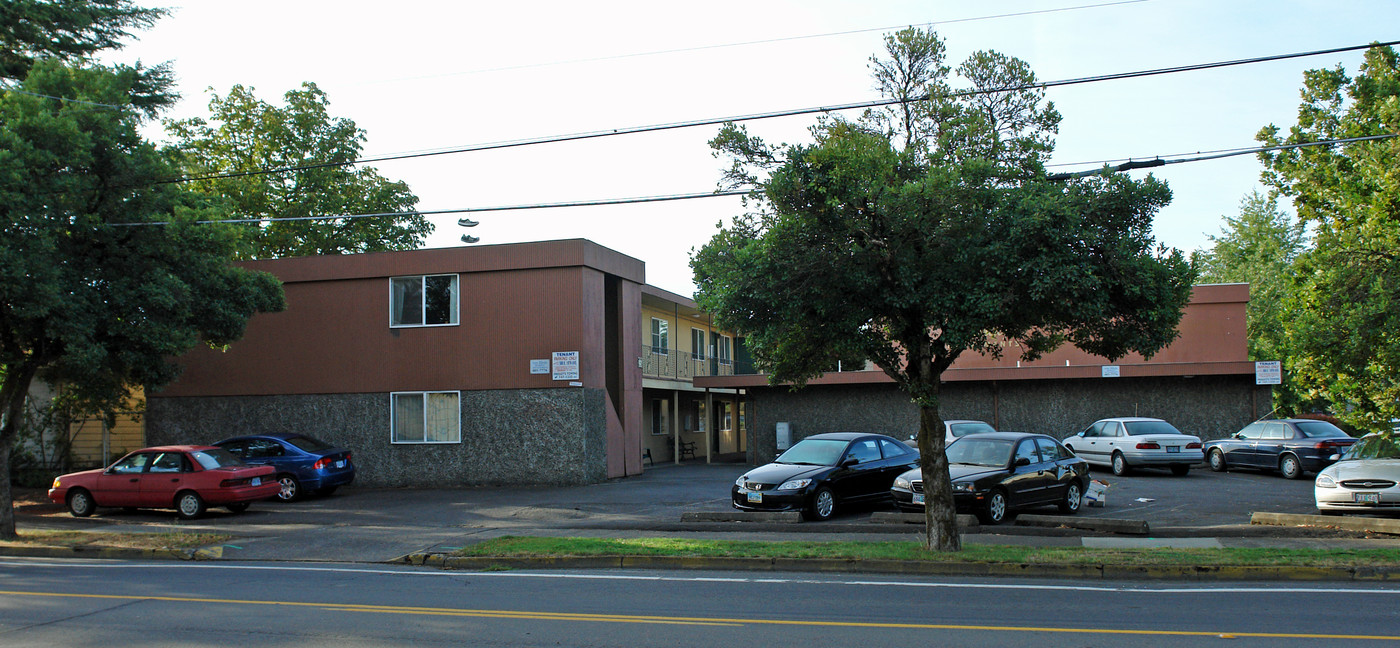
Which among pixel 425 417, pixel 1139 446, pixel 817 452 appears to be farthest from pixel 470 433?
pixel 1139 446

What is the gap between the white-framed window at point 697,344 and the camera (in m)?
36.4

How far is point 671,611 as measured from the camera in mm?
8656

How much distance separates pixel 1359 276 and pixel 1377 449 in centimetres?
363

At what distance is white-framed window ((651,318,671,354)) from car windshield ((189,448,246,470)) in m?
15.0

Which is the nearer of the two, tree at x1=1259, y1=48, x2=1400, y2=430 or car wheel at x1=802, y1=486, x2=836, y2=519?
tree at x1=1259, y1=48, x2=1400, y2=430

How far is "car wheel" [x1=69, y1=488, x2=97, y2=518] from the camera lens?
1903 centimetres

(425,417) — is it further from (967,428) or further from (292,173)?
(292,173)

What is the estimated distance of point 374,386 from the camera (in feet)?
78.6

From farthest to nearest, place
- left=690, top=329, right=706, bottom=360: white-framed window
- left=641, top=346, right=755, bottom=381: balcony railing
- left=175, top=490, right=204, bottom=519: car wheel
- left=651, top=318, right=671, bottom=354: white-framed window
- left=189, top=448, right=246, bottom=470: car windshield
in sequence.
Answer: left=690, top=329, right=706, bottom=360: white-framed window < left=651, top=318, right=671, bottom=354: white-framed window < left=641, top=346, right=755, bottom=381: balcony railing < left=189, top=448, right=246, bottom=470: car windshield < left=175, top=490, right=204, bottom=519: car wheel

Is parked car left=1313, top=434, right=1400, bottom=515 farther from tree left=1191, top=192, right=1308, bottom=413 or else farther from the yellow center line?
tree left=1191, top=192, right=1308, bottom=413

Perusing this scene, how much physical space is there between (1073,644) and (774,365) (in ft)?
20.0

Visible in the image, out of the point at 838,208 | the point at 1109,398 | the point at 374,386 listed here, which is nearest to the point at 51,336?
the point at 374,386

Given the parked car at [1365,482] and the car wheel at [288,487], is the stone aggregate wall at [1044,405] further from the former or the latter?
the car wheel at [288,487]

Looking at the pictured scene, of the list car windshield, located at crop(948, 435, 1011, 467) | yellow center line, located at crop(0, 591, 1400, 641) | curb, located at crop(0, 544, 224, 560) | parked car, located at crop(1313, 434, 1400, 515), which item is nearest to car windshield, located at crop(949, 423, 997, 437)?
car windshield, located at crop(948, 435, 1011, 467)
